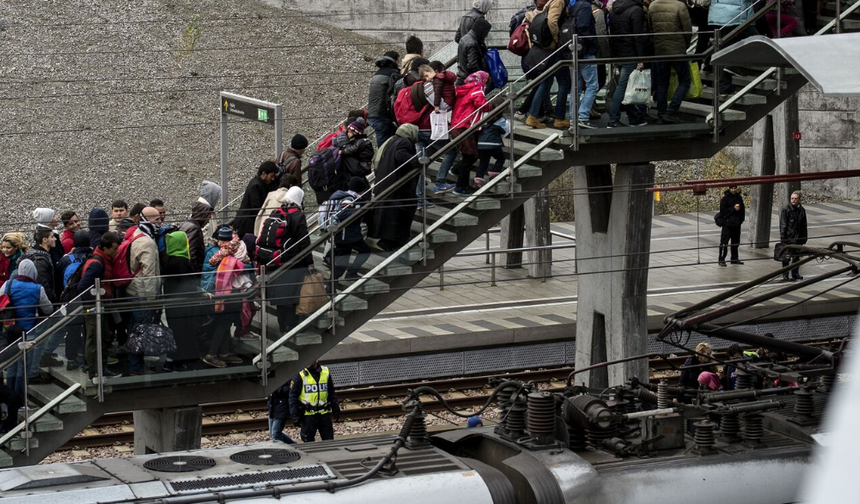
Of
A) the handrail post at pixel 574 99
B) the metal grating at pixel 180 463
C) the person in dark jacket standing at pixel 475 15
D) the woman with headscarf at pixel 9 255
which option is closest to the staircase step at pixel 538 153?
the handrail post at pixel 574 99

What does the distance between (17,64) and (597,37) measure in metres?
22.0

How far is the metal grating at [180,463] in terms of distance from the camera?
8.47m

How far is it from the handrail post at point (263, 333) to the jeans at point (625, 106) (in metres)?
4.57

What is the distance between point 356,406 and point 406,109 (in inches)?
203

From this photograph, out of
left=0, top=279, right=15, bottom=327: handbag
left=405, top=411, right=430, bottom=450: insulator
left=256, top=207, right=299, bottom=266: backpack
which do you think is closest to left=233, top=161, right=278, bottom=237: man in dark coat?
left=256, top=207, right=299, bottom=266: backpack

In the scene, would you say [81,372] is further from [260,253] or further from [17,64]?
[17,64]

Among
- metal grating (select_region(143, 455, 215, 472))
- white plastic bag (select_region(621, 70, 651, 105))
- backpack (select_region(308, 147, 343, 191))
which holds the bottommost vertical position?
metal grating (select_region(143, 455, 215, 472))

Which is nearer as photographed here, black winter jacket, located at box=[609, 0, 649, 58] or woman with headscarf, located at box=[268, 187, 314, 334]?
woman with headscarf, located at box=[268, 187, 314, 334]

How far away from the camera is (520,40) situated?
615 inches

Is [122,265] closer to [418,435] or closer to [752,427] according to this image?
[418,435]

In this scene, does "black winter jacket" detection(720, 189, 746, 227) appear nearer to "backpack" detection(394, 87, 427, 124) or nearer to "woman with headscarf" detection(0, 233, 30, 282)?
"backpack" detection(394, 87, 427, 124)

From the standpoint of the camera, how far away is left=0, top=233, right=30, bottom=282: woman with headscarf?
44.7 feet

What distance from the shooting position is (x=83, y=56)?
33.8 meters

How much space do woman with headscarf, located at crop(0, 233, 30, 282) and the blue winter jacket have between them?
8.25 metres
